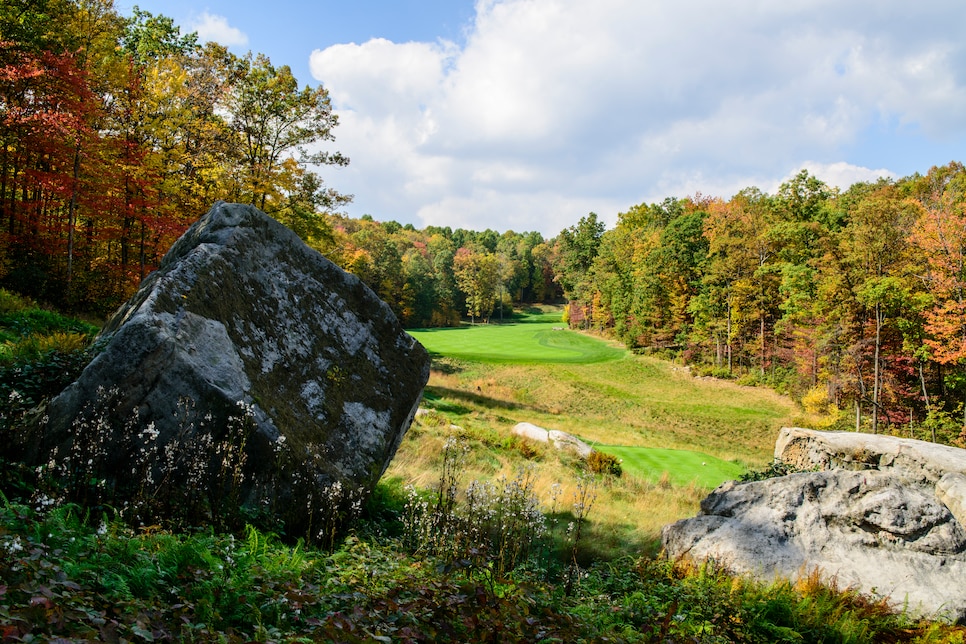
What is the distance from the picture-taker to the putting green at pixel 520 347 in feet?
165

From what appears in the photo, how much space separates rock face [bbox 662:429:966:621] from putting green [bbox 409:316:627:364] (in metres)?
39.7

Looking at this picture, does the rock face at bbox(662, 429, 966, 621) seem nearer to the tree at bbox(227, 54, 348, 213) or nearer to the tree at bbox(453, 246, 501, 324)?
the tree at bbox(227, 54, 348, 213)

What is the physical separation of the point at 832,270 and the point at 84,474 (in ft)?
120

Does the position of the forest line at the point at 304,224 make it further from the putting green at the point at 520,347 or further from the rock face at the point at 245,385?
the rock face at the point at 245,385

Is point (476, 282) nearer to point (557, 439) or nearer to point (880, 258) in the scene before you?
point (880, 258)

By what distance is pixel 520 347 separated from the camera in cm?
5900

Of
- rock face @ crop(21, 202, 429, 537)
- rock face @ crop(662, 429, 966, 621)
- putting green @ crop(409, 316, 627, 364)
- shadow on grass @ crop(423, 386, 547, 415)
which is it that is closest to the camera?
rock face @ crop(21, 202, 429, 537)

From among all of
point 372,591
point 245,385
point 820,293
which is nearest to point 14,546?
point 372,591

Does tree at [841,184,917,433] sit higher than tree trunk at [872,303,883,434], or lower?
higher

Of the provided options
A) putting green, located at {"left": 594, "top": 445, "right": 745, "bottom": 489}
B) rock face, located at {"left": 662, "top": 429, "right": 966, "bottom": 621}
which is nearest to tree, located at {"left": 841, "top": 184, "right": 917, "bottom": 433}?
putting green, located at {"left": 594, "top": 445, "right": 745, "bottom": 489}

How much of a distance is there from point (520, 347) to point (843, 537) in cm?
5201

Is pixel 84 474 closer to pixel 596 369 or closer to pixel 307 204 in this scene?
pixel 307 204

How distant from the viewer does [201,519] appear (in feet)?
15.4

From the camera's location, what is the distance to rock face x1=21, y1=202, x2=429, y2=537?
473 centimetres
